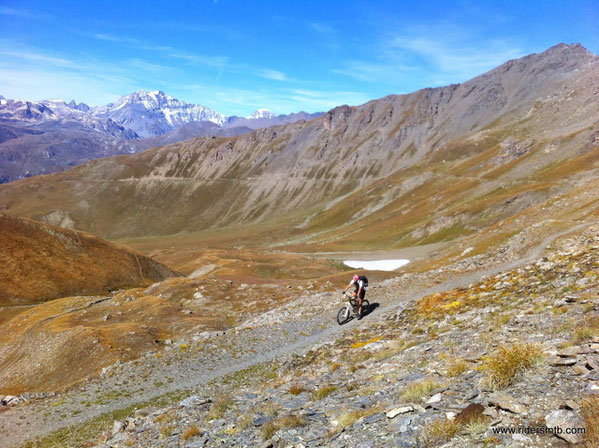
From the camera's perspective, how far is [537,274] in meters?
23.5

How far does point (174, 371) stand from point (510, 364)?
21.0 m

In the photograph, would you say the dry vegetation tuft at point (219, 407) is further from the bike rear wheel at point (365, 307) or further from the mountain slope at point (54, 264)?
the mountain slope at point (54, 264)

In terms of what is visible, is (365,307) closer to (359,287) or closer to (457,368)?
(359,287)

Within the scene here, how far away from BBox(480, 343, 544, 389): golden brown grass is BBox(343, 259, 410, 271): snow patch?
85.6 metres

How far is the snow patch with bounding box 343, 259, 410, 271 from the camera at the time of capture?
9869 centimetres

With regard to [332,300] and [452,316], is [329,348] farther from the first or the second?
[332,300]

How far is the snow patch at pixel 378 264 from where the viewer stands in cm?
9869

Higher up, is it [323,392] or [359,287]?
[359,287]

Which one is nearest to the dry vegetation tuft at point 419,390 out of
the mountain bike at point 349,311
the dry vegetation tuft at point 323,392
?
the dry vegetation tuft at point 323,392

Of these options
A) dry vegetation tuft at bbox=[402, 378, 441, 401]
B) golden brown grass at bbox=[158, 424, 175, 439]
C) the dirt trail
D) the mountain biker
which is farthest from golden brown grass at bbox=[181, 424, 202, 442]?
the mountain biker

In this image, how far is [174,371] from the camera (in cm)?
2480

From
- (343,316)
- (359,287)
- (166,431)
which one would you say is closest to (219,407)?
(166,431)

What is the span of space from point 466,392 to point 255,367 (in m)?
15.9

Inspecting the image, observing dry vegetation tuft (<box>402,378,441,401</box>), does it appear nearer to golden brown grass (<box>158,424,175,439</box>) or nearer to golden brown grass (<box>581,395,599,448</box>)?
golden brown grass (<box>581,395,599,448</box>)
